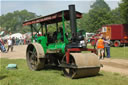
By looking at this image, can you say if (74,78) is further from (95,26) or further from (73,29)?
(95,26)

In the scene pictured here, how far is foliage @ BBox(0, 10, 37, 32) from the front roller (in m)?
128

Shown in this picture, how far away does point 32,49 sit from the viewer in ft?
32.0

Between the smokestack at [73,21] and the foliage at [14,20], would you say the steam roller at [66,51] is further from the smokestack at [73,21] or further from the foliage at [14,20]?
the foliage at [14,20]

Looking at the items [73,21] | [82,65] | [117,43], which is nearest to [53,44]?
[73,21]

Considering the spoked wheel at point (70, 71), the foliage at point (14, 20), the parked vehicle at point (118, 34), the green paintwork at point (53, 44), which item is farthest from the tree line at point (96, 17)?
the parked vehicle at point (118, 34)

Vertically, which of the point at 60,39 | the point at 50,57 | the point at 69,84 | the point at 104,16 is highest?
the point at 104,16

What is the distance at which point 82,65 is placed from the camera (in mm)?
6668

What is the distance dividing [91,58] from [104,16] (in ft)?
188

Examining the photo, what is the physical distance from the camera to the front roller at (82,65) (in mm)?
6660

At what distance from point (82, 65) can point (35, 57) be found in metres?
3.15

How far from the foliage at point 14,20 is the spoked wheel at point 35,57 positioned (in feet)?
410

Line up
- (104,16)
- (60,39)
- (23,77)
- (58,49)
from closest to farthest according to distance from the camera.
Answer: (23,77) < (58,49) < (60,39) < (104,16)

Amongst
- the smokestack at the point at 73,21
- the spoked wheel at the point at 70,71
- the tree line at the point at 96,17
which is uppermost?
the tree line at the point at 96,17

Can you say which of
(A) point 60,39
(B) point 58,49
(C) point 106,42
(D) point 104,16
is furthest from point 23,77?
(D) point 104,16
